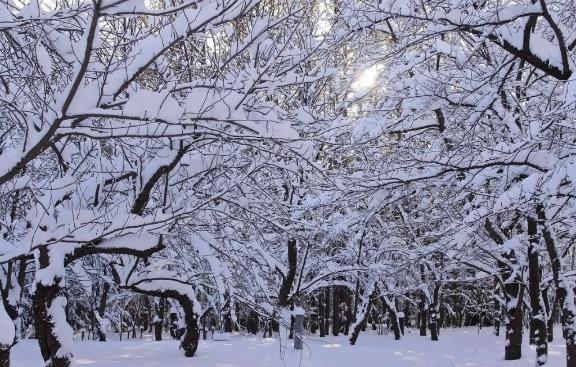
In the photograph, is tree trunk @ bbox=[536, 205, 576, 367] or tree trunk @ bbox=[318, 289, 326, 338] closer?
tree trunk @ bbox=[536, 205, 576, 367]

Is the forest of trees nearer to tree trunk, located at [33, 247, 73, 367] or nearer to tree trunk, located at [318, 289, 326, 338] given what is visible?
tree trunk, located at [33, 247, 73, 367]

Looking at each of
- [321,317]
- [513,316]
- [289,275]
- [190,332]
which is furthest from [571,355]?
[321,317]

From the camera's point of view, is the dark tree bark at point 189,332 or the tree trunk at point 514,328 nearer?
the dark tree bark at point 189,332

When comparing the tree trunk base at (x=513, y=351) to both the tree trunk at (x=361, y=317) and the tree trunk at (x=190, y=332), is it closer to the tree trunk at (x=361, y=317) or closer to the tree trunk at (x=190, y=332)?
the tree trunk at (x=361, y=317)

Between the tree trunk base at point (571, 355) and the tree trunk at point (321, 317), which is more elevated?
the tree trunk base at point (571, 355)

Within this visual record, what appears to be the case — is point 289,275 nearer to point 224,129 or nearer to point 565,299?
point 565,299

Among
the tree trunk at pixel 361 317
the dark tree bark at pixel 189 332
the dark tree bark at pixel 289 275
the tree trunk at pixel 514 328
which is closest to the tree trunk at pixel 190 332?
the dark tree bark at pixel 189 332

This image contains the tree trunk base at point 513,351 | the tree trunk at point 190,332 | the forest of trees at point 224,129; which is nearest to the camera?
the forest of trees at point 224,129

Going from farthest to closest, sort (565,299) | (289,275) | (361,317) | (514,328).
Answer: (361,317)
(289,275)
(514,328)
(565,299)

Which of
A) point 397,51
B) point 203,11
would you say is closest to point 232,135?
point 203,11

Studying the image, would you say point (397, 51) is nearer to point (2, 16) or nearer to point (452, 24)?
point (452, 24)

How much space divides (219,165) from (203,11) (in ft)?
10.1

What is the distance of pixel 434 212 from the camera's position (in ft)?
45.9

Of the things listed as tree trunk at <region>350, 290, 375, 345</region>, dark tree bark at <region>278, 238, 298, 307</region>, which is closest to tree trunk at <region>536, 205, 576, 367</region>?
dark tree bark at <region>278, 238, 298, 307</region>
